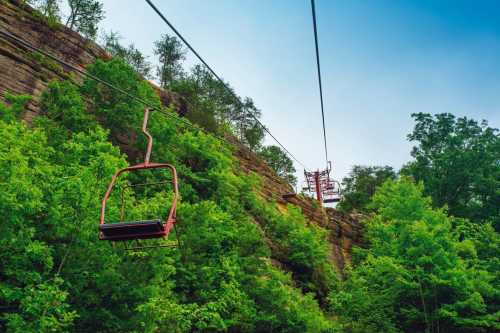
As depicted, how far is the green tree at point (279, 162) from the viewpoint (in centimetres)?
5066

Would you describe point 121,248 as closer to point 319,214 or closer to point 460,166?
point 319,214

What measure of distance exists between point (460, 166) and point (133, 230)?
120 ft

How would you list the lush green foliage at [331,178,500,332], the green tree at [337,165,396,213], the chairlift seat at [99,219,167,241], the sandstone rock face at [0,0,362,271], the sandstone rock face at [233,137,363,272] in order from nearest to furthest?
the chairlift seat at [99,219,167,241] → the lush green foliage at [331,178,500,332] → the sandstone rock face at [0,0,362,271] → the sandstone rock face at [233,137,363,272] → the green tree at [337,165,396,213]

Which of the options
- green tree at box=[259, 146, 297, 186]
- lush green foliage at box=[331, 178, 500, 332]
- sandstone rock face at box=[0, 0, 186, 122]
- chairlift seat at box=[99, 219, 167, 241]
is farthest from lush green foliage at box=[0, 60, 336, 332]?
green tree at box=[259, 146, 297, 186]

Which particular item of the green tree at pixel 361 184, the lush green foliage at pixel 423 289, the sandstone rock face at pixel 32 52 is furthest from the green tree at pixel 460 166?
the sandstone rock face at pixel 32 52

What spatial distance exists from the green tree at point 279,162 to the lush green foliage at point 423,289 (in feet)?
101

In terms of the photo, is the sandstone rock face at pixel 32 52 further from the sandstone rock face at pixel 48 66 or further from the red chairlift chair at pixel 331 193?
the red chairlift chair at pixel 331 193

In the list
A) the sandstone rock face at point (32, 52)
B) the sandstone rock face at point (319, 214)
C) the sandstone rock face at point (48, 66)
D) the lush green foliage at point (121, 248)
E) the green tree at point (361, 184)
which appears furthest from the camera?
the green tree at point (361, 184)

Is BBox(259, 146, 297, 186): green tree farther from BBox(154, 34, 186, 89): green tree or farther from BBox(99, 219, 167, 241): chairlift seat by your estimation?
BBox(99, 219, 167, 241): chairlift seat

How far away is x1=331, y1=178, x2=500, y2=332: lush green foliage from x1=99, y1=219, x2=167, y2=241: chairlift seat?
45.7 ft

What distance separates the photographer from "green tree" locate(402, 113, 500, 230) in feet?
110

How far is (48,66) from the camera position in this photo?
20.9m

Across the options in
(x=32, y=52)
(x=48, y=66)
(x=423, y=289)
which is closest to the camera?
(x=423, y=289)

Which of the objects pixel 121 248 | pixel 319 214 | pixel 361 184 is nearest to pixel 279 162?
pixel 361 184
